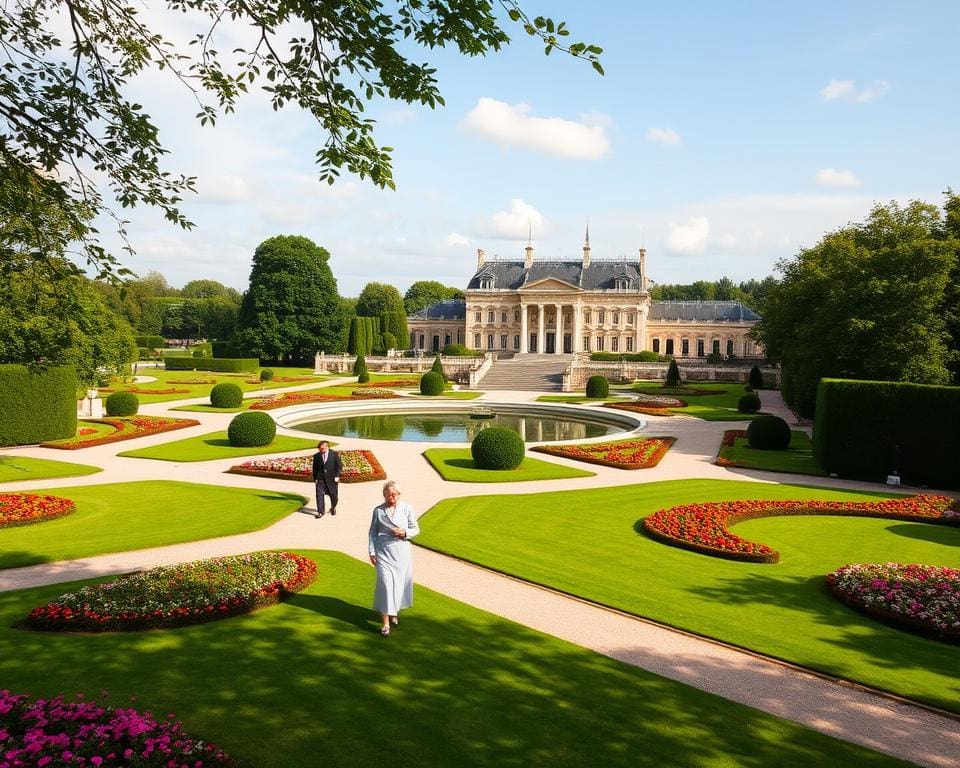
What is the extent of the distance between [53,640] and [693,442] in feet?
75.7

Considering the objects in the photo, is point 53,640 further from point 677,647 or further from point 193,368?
point 193,368

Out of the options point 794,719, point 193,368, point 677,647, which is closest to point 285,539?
point 677,647

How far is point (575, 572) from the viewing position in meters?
10.9

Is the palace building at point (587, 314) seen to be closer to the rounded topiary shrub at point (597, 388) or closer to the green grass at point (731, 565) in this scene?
the rounded topiary shrub at point (597, 388)

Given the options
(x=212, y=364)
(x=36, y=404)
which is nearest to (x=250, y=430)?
(x=36, y=404)

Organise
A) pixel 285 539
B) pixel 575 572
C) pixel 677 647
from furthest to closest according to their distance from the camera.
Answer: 1. pixel 285 539
2. pixel 575 572
3. pixel 677 647

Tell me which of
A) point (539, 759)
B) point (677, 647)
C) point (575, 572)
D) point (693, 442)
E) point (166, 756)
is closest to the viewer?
point (166, 756)

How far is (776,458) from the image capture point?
899 inches

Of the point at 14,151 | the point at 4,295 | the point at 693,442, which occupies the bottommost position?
the point at 693,442

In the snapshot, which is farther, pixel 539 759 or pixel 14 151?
pixel 14 151

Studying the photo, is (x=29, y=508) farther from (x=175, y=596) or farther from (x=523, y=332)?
(x=523, y=332)

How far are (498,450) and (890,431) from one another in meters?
11.4

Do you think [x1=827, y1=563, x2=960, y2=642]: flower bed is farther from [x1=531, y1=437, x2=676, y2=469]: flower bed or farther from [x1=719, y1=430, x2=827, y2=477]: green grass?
[x1=531, y1=437, x2=676, y2=469]: flower bed

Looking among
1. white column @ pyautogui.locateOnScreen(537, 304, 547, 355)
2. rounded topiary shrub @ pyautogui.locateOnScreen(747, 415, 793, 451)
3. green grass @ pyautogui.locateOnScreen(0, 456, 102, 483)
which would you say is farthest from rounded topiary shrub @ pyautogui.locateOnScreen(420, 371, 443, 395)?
white column @ pyautogui.locateOnScreen(537, 304, 547, 355)
